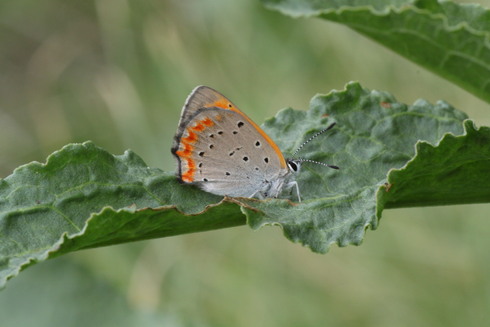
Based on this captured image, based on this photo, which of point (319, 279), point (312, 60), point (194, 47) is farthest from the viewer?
point (194, 47)

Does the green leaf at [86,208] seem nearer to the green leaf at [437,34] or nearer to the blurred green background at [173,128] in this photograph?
the green leaf at [437,34]

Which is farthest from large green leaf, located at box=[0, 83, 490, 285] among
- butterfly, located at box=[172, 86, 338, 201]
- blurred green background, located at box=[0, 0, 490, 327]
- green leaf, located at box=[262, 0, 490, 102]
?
blurred green background, located at box=[0, 0, 490, 327]

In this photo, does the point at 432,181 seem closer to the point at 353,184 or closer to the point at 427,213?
the point at 353,184

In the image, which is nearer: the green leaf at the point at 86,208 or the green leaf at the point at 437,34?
the green leaf at the point at 86,208

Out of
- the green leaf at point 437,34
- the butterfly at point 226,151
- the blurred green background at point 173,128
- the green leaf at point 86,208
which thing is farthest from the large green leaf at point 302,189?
the blurred green background at point 173,128

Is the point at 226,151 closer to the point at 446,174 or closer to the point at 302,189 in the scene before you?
the point at 302,189

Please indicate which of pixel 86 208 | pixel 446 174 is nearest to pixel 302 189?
pixel 446 174

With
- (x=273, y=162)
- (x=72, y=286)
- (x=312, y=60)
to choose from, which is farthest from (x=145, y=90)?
(x=273, y=162)
